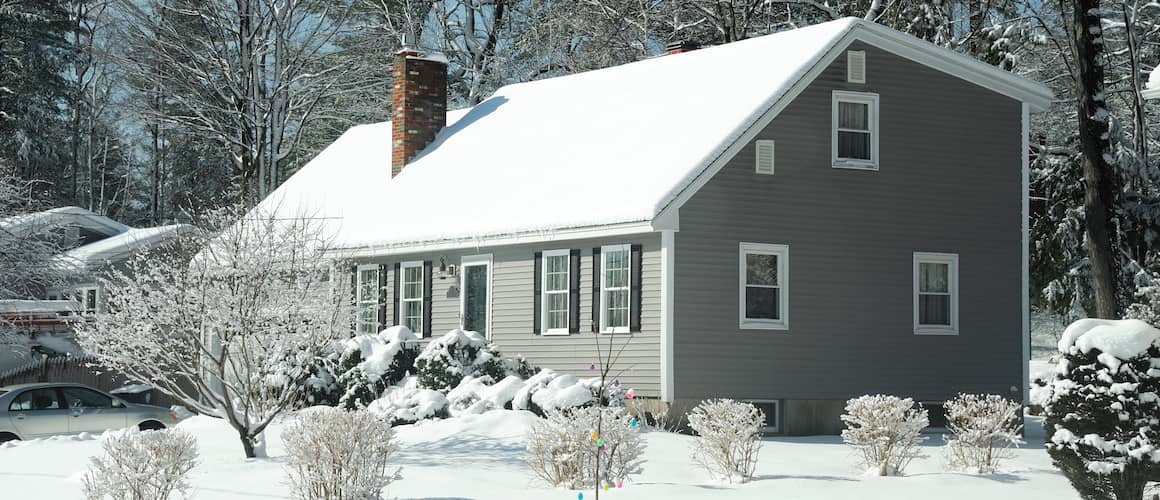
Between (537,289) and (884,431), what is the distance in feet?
32.1

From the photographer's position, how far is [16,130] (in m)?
52.8

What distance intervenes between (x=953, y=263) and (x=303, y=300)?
11.0 m

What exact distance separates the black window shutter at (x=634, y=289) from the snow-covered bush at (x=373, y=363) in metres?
4.55

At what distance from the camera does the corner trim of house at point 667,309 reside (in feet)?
74.0

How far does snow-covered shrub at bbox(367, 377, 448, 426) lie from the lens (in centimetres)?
2292

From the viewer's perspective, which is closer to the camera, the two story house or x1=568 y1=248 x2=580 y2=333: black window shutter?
the two story house

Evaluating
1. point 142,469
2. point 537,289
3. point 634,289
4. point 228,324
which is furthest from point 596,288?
point 142,469

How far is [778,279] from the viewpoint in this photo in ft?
77.7

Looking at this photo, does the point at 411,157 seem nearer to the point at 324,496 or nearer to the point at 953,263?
the point at 953,263

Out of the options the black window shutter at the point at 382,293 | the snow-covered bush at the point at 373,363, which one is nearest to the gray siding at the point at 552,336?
the black window shutter at the point at 382,293

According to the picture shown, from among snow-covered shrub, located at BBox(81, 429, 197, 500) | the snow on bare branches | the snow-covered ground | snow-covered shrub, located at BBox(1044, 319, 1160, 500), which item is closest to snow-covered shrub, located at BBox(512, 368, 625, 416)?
the snow-covered ground

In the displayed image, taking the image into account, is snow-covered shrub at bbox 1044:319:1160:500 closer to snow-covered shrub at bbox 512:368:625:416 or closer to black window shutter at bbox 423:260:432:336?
snow-covered shrub at bbox 512:368:625:416

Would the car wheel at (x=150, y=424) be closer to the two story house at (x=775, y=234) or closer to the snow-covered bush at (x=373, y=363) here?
the snow-covered bush at (x=373, y=363)

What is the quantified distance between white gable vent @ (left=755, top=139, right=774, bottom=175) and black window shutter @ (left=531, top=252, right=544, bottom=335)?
13.5 feet
